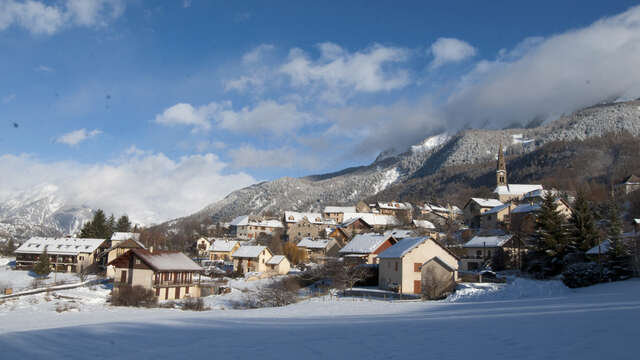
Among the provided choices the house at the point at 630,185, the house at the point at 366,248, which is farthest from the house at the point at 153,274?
the house at the point at 630,185

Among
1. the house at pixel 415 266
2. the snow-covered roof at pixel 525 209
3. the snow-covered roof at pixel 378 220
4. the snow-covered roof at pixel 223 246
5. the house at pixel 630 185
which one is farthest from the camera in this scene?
the snow-covered roof at pixel 378 220

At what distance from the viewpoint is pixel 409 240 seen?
165 ft

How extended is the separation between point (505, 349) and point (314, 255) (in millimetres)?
76063

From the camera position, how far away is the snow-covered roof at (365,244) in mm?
60775

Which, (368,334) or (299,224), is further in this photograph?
(299,224)

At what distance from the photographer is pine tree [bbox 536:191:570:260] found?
46.6m

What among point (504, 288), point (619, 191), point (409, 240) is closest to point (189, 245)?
point (409, 240)

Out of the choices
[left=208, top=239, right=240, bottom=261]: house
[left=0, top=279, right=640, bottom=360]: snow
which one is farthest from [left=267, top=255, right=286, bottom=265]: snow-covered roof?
[left=0, top=279, right=640, bottom=360]: snow

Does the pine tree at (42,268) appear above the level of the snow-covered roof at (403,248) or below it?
below

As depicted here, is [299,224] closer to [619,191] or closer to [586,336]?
[619,191]

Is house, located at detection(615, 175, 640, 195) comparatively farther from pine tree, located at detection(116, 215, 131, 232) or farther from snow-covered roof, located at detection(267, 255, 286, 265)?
pine tree, located at detection(116, 215, 131, 232)

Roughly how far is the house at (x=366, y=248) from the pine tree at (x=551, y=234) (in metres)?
18.7

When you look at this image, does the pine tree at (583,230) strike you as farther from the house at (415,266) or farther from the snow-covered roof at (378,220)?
the snow-covered roof at (378,220)

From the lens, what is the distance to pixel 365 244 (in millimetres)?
62188
